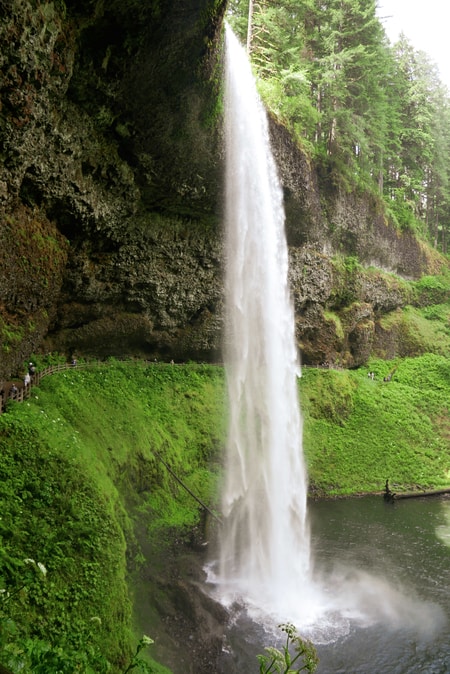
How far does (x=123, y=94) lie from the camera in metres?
15.3

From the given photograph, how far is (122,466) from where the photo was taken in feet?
47.5

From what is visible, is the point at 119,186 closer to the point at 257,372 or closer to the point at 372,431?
the point at 257,372

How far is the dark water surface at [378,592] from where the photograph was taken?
10703mm

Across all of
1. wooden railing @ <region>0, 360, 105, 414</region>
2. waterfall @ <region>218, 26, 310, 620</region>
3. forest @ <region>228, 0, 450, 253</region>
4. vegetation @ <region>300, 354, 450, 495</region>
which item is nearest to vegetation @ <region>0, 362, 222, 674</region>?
wooden railing @ <region>0, 360, 105, 414</region>

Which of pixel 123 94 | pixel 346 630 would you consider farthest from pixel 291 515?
pixel 123 94

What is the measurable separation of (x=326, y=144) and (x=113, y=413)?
2363 centimetres

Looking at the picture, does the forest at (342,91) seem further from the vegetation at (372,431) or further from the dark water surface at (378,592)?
the dark water surface at (378,592)

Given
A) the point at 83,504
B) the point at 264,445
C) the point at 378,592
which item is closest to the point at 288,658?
the point at 83,504

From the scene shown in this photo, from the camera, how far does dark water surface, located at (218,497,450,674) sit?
10703mm

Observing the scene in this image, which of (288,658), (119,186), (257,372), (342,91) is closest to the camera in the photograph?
(288,658)

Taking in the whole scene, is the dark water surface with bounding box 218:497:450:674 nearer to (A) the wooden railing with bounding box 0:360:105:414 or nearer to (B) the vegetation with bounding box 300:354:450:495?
(B) the vegetation with bounding box 300:354:450:495

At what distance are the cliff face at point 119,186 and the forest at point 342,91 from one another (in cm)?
352

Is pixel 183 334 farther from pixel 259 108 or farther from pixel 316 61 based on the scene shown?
pixel 316 61

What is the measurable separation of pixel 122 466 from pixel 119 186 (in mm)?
10641
